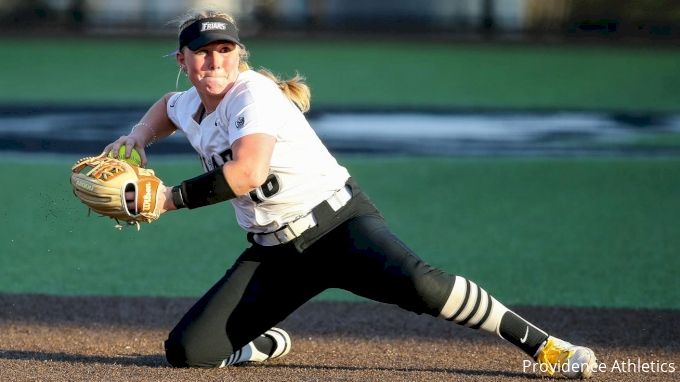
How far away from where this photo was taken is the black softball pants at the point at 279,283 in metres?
4.36

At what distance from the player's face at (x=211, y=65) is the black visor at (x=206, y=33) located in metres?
0.04

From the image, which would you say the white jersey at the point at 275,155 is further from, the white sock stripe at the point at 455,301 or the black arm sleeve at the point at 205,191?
the white sock stripe at the point at 455,301

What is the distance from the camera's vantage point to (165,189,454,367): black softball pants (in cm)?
436

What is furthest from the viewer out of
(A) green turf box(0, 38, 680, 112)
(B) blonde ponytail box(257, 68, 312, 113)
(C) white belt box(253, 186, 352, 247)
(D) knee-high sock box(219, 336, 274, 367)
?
(A) green turf box(0, 38, 680, 112)

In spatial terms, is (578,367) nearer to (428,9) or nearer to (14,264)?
(14,264)

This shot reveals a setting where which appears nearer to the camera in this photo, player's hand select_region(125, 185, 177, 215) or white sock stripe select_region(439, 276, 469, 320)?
player's hand select_region(125, 185, 177, 215)

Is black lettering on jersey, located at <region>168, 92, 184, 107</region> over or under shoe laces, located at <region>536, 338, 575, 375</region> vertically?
over

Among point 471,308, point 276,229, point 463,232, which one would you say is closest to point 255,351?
point 276,229

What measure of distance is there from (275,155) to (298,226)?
1.10 feet

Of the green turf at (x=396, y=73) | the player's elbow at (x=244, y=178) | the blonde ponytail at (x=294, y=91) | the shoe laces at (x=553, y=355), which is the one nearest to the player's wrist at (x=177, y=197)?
the player's elbow at (x=244, y=178)

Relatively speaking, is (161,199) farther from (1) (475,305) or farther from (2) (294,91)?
(1) (475,305)

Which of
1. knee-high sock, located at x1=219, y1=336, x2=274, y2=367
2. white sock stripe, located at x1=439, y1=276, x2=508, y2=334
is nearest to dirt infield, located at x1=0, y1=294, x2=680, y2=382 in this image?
knee-high sock, located at x1=219, y1=336, x2=274, y2=367

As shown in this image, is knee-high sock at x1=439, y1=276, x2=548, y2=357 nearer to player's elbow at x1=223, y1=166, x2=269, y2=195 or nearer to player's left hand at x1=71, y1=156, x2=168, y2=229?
player's elbow at x1=223, y1=166, x2=269, y2=195

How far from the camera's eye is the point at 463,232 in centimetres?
774
